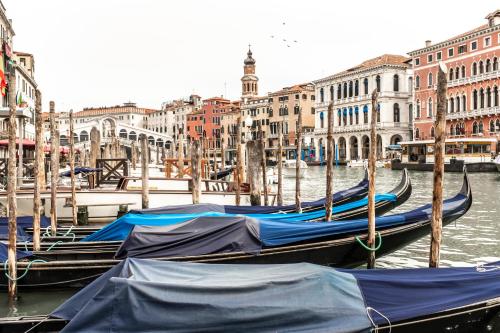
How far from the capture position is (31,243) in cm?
624

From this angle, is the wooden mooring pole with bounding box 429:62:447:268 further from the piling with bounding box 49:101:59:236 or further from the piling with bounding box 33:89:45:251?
the piling with bounding box 49:101:59:236

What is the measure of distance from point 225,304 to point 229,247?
7.68 ft

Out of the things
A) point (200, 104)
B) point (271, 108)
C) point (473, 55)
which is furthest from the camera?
point (200, 104)

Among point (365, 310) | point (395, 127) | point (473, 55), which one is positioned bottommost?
point (365, 310)

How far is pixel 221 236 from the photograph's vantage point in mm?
5543

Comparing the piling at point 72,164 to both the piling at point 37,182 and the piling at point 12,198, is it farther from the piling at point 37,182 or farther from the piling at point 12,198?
the piling at point 12,198

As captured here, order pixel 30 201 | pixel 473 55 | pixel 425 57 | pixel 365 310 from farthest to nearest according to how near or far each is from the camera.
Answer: pixel 425 57, pixel 473 55, pixel 30 201, pixel 365 310

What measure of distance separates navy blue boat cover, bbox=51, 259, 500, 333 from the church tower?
6069cm

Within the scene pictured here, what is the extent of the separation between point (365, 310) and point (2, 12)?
87.3 ft

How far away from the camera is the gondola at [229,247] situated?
17.8 feet

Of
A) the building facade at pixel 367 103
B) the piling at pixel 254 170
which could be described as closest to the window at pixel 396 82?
the building facade at pixel 367 103

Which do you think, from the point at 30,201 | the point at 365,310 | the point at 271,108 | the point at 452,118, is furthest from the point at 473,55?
the point at 365,310

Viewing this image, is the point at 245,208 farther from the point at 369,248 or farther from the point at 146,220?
the point at 369,248

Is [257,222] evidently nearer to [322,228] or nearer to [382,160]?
[322,228]
